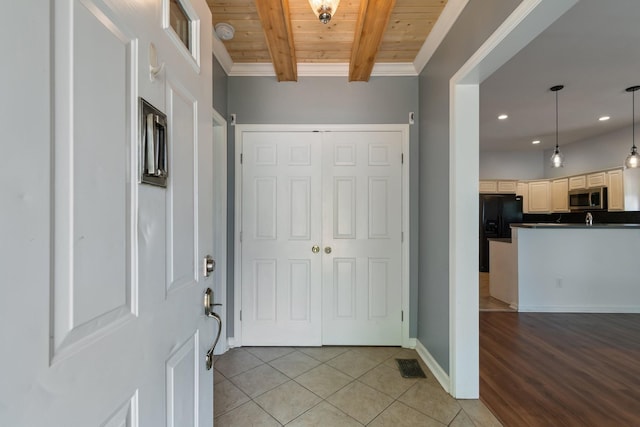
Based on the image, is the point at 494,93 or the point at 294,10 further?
the point at 494,93

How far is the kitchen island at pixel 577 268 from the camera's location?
3.46 metres

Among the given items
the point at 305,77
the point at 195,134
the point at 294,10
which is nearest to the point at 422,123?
the point at 305,77

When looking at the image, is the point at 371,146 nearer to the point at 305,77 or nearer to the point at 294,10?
the point at 305,77

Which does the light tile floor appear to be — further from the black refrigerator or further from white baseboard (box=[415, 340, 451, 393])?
the black refrigerator

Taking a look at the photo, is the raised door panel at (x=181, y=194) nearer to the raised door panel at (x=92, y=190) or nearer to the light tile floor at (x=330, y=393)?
the raised door panel at (x=92, y=190)

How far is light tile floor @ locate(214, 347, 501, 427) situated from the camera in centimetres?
163

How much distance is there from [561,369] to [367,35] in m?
3.10

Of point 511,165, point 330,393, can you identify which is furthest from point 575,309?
point 330,393

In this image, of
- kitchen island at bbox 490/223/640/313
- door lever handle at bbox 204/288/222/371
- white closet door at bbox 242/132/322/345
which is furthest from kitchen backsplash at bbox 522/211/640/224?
door lever handle at bbox 204/288/222/371

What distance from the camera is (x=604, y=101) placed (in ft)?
11.2

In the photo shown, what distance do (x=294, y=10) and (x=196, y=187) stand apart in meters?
1.63

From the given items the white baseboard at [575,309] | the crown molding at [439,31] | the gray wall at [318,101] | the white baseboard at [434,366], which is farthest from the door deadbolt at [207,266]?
the white baseboard at [575,309]

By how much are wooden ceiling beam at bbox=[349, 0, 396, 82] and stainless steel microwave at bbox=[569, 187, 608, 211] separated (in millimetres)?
5005

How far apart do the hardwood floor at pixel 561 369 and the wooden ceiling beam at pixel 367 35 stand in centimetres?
269
